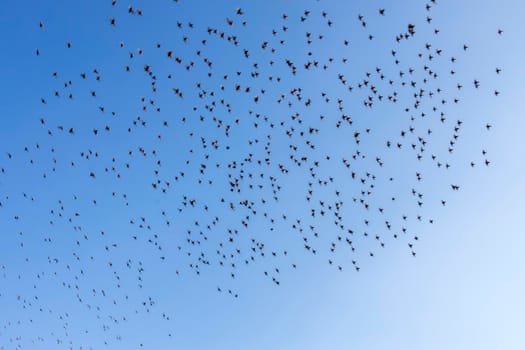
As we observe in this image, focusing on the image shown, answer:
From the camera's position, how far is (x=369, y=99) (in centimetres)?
2661

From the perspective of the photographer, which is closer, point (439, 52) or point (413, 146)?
point (439, 52)

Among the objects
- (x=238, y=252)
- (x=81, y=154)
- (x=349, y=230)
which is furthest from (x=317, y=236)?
(x=81, y=154)

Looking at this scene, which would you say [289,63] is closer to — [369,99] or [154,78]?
[369,99]

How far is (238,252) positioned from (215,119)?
7019 mm

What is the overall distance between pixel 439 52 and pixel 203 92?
435 inches

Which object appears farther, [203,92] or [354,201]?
[354,201]

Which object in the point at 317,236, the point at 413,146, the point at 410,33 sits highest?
the point at 410,33

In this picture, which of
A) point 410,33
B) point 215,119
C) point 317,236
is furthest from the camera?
point 317,236

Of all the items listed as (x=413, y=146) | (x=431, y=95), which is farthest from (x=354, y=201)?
(x=431, y=95)

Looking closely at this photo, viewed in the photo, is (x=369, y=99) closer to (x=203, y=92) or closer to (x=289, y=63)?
(x=289, y=63)

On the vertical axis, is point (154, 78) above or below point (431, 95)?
above

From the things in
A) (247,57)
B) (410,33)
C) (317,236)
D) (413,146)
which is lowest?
(317,236)

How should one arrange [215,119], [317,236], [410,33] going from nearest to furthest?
[410,33] → [215,119] → [317,236]

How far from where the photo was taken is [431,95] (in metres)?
26.1
